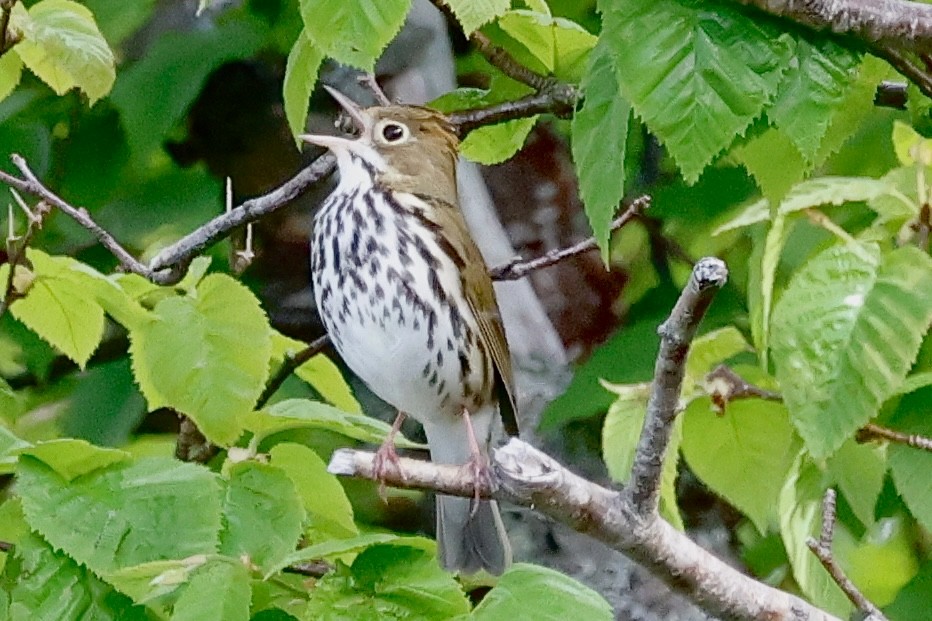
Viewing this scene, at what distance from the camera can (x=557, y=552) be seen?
2.33 meters

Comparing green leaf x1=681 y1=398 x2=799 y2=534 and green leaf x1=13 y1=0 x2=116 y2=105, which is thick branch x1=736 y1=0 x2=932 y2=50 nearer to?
green leaf x1=681 y1=398 x2=799 y2=534

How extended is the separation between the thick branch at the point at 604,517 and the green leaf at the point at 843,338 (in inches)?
5.8

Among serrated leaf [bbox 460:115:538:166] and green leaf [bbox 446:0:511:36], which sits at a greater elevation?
green leaf [bbox 446:0:511:36]

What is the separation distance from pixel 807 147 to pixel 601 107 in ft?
0.49

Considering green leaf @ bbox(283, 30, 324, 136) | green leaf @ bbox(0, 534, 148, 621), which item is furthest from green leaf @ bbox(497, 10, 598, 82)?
green leaf @ bbox(0, 534, 148, 621)

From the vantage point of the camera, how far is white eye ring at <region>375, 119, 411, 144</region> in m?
1.90

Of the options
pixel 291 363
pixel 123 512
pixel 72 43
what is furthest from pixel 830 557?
pixel 72 43

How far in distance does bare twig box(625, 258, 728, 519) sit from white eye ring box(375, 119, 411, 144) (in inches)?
33.9

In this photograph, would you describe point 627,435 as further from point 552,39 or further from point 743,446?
point 552,39

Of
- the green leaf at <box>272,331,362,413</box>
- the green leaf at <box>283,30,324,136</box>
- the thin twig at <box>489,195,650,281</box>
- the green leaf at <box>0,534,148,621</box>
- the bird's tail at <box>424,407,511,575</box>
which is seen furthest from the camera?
the bird's tail at <box>424,407,511,575</box>

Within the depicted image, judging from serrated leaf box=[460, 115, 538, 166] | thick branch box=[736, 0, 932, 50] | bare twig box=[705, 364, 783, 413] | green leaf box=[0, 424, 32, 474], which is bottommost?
bare twig box=[705, 364, 783, 413]

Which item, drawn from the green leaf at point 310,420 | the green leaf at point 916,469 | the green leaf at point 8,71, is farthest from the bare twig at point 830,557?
the green leaf at point 8,71

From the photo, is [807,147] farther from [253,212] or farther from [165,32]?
[165,32]

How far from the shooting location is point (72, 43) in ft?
4.96
